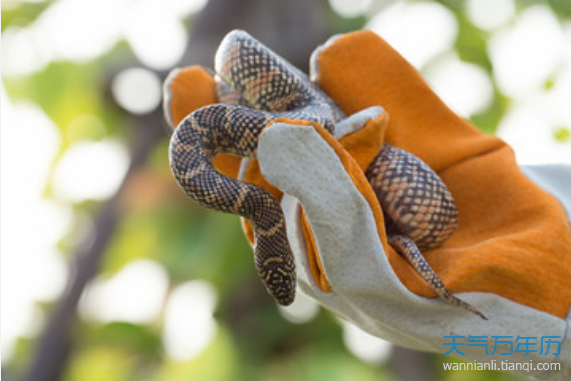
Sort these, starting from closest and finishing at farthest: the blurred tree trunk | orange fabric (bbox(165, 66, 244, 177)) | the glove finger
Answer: the glove finger
orange fabric (bbox(165, 66, 244, 177))
the blurred tree trunk

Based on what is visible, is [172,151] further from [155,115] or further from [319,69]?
[155,115]

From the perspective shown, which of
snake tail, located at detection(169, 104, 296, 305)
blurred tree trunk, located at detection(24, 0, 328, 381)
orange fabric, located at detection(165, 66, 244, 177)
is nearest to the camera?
snake tail, located at detection(169, 104, 296, 305)

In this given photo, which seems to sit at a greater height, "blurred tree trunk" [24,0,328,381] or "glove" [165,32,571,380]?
"glove" [165,32,571,380]

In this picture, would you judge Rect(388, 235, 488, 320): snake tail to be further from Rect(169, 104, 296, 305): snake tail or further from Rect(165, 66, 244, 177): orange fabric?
Rect(165, 66, 244, 177): orange fabric

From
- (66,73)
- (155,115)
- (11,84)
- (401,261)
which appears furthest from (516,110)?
(401,261)

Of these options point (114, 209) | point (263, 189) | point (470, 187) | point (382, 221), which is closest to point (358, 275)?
point (382, 221)

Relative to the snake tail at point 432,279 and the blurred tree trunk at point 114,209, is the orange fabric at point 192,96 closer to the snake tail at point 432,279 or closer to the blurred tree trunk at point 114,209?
the snake tail at point 432,279

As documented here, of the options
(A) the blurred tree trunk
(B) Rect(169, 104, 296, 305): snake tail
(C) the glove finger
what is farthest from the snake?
(A) the blurred tree trunk

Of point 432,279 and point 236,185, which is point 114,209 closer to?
point 236,185
